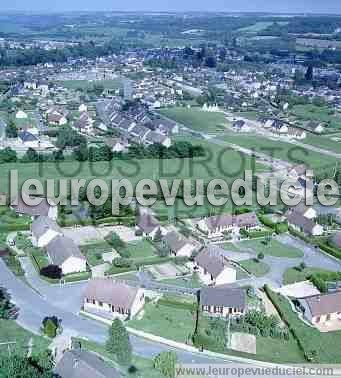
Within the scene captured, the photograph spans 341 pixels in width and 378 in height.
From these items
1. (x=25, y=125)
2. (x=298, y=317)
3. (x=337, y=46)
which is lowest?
(x=298, y=317)

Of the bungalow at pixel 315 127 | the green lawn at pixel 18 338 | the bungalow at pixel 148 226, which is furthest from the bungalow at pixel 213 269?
the bungalow at pixel 315 127

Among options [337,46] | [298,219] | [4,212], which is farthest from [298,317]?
[337,46]

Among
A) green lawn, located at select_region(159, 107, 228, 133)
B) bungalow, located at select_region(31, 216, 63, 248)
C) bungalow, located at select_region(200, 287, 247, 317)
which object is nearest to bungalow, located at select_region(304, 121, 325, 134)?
green lawn, located at select_region(159, 107, 228, 133)

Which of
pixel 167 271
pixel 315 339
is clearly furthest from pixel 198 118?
pixel 315 339

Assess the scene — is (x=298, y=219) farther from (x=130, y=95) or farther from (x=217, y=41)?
(x=217, y=41)

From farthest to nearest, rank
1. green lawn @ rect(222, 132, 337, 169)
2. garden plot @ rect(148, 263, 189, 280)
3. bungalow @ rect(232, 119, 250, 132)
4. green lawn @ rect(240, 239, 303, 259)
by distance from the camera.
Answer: bungalow @ rect(232, 119, 250, 132), green lawn @ rect(222, 132, 337, 169), green lawn @ rect(240, 239, 303, 259), garden plot @ rect(148, 263, 189, 280)

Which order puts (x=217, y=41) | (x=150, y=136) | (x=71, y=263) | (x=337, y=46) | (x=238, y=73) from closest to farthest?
(x=71, y=263), (x=150, y=136), (x=238, y=73), (x=337, y=46), (x=217, y=41)

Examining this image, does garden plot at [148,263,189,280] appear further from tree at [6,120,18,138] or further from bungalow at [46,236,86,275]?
tree at [6,120,18,138]
